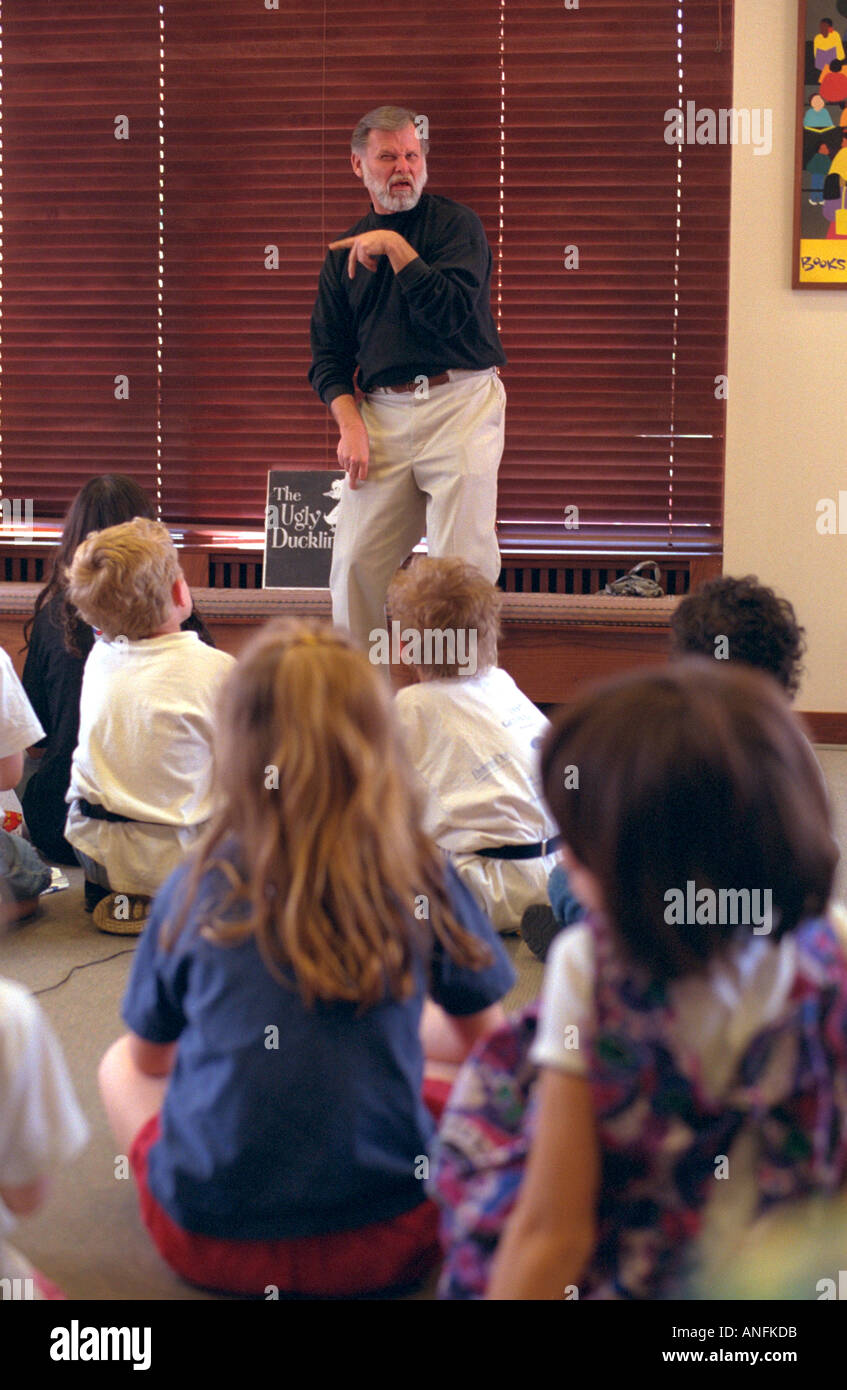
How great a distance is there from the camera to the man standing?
10.5 ft

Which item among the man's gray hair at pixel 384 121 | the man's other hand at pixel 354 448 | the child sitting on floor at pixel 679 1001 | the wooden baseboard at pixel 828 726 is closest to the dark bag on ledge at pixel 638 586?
the wooden baseboard at pixel 828 726

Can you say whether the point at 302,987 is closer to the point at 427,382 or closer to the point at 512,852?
the point at 512,852

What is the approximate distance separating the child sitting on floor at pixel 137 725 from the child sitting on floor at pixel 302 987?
3.80 ft

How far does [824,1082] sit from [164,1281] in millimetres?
781

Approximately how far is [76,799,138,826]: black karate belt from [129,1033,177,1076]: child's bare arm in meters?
1.11

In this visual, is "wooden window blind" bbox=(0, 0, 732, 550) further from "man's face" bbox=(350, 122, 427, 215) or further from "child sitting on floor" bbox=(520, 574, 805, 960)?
"child sitting on floor" bbox=(520, 574, 805, 960)

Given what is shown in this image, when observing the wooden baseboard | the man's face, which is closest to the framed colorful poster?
the wooden baseboard

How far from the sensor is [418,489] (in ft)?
11.0

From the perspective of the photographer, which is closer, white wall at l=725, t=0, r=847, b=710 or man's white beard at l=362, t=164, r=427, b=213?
man's white beard at l=362, t=164, r=427, b=213

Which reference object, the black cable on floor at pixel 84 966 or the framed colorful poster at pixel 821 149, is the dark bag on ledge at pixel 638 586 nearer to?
the framed colorful poster at pixel 821 149

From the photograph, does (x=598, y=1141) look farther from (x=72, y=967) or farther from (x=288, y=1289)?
(x=72, y=967)

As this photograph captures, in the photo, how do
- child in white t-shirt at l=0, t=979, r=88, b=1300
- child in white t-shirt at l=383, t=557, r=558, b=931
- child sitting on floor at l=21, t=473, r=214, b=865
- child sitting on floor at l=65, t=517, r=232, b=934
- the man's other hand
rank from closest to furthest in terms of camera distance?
child in white t-shirt at l=0, t=979, r=88, b=1300, child in white t-shirt at l=383, t=557, r=558, b=931, child sitting on floor at l=65, t=517, r=232, b=934, child sitting on floor at l=21, t=473, r=214, b=865, the man's other hand

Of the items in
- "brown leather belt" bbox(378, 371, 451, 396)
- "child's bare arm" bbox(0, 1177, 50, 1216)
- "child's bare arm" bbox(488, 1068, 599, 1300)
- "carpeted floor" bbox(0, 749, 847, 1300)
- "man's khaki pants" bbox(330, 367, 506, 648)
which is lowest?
"carpeted floor" bbox(0, 749, 847, 1300)

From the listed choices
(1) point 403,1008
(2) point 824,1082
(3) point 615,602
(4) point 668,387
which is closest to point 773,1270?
(2) point 824,1082
